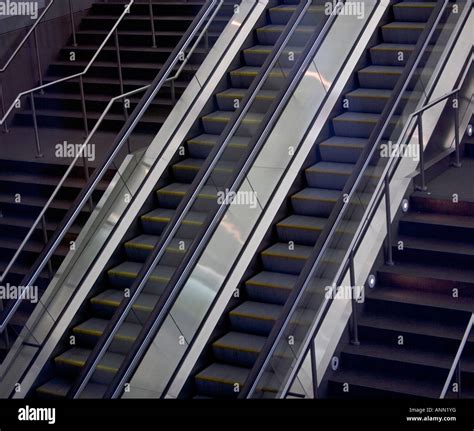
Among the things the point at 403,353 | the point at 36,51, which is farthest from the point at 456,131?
the point at 36,51

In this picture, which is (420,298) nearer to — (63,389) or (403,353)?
(403,353)

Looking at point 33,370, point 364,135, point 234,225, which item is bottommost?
point 33,370

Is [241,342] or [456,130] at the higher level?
[456,130]

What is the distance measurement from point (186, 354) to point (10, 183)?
326 cm

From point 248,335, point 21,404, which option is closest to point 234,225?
point 248,335

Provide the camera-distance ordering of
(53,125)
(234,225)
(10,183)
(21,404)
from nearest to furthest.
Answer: (21,404) → (234,225) → (10,183) → (53,125)

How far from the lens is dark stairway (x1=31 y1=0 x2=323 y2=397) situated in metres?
9.06

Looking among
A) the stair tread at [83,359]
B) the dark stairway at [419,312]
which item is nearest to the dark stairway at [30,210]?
the stair tread at [83,359]

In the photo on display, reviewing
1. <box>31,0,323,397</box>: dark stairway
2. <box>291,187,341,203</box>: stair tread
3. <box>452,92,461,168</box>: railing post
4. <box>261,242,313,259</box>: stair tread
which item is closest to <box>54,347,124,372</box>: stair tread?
<box>31,0,323,397</box>: dark stairway

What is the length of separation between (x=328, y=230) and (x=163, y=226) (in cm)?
232

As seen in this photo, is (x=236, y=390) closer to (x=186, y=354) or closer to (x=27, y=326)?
(x=186, y=354)

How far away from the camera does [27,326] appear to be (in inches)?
378

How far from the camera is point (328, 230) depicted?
8289 mm

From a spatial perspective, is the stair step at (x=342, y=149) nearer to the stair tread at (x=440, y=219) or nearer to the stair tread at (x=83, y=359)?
the stair tread at (x=440, y=219)
